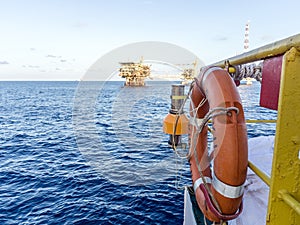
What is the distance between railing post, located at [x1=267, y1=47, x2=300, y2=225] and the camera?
0.85 metres

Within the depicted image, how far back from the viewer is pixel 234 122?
1.26 m

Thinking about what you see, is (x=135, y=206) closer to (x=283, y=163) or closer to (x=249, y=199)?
(x=249, y=199)

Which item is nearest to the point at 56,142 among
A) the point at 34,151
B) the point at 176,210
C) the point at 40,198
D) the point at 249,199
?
the point at 34,151

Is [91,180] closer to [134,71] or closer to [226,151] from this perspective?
[226,151]

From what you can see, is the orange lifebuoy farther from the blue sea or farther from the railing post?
the blue sea

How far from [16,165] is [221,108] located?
8.81 m

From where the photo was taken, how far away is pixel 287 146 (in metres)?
0.88

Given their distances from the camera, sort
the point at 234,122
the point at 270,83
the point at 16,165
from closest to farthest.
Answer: the point at 270,83 → the point at 234,122 → the point at 16,165

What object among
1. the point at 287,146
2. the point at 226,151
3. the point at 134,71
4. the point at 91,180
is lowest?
the point at 91,180

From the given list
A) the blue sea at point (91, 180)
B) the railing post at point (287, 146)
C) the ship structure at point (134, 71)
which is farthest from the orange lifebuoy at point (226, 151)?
the ship structure at point (134, 71)

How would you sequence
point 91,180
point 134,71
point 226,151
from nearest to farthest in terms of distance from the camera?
point 226,151, point 91,180, point 134,71

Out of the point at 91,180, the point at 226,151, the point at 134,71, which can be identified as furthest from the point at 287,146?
the point at 134,71

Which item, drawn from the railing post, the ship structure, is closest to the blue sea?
the railing post

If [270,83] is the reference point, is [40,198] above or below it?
below
